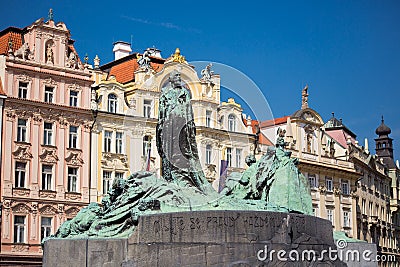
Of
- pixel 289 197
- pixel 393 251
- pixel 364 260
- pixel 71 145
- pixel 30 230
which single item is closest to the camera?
pixel 289 197

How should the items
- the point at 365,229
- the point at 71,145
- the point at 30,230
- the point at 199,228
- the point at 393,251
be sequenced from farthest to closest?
the point at 393,251 → the point at 365,229 → the point at 71,145 → the point at 30,230 → the point at 199,228

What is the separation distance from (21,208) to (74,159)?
3.82 meters

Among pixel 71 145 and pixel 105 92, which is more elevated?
pixel 105 92

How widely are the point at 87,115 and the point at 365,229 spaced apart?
Answer: 83.3ft

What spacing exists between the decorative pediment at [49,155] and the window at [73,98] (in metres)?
2.53

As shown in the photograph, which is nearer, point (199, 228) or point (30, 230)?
point (199, 228)

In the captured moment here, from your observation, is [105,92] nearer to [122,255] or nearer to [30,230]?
[30,230]

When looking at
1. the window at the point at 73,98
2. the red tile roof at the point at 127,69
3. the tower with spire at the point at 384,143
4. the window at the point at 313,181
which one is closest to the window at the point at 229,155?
Answer: the red tile roof at the point at 127,69

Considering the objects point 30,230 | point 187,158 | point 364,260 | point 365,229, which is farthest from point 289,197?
point 365,229

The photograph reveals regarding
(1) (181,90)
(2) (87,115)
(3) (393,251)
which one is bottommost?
(3) (393,251)

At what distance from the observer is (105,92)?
38781 millimetres

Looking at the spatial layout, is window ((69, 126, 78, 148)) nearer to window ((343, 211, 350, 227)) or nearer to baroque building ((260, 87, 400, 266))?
baroque building ((260, 87, 400, 266))

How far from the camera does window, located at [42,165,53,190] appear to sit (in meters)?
36.0

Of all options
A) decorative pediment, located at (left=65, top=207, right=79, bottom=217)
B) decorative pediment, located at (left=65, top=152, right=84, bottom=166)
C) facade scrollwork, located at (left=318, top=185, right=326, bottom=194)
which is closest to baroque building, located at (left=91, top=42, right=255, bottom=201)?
decorative pediment, located at (left=65, top=152, right=84, bottom=166)
